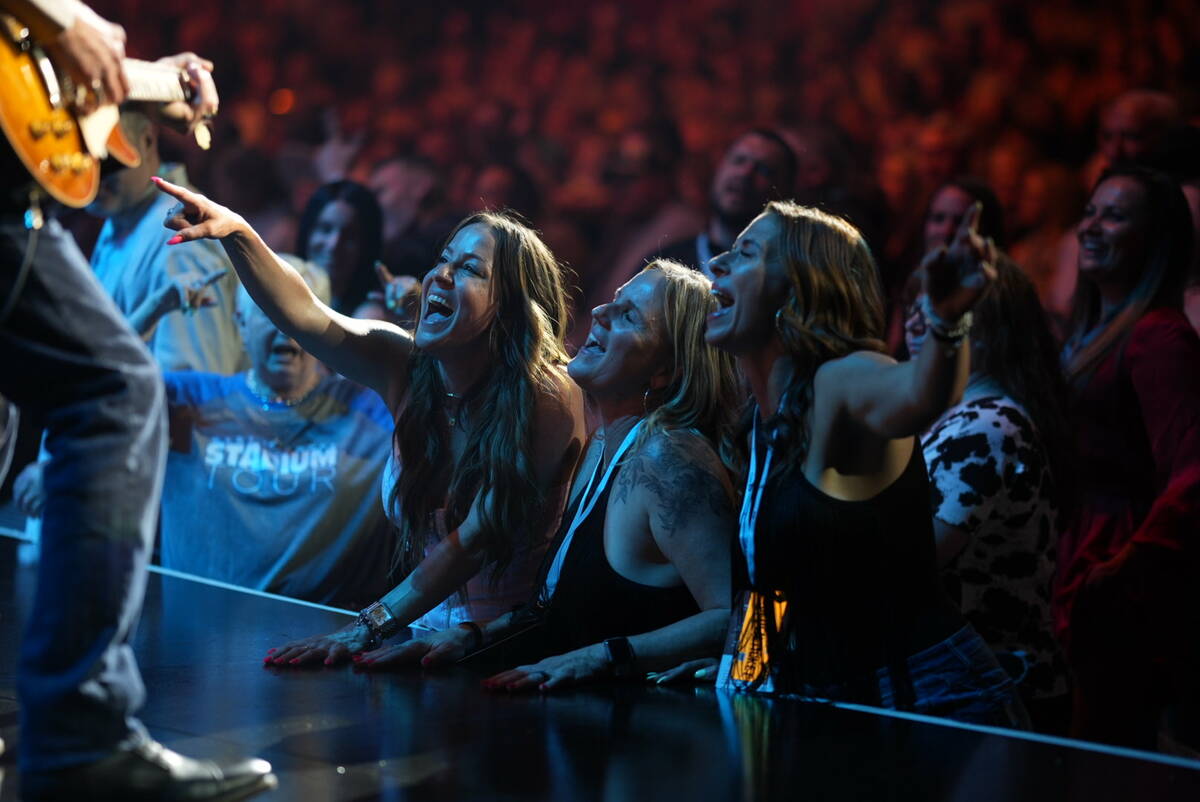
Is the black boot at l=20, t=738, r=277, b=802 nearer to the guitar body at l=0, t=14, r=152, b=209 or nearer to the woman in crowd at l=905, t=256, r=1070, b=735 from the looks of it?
the guitar body at l=0, t=14, r=152, b=209

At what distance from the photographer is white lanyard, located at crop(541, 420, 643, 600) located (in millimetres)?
2682

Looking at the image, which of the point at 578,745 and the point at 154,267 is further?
the point at 154,267

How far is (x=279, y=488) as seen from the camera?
15.7ft

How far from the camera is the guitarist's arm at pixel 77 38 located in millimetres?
1490

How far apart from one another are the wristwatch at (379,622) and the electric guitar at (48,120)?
1.32 metres

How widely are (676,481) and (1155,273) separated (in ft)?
6.09

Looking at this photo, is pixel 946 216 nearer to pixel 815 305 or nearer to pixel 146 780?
pixel 815 305

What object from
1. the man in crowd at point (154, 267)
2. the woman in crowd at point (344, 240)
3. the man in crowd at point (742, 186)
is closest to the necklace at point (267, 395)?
the man in crowd at point (154, 267)

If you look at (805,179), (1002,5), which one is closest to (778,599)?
(805,179)

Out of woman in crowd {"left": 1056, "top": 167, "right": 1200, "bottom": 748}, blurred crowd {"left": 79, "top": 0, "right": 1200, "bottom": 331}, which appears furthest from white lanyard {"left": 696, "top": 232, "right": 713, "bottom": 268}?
woman in crowd {"left": 1056, "top": 167, "right": 1200, "bottom": 748}

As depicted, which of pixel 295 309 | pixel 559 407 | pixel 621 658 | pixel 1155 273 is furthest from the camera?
pixel 1155 273

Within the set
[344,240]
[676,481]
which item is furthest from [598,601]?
[344,240]

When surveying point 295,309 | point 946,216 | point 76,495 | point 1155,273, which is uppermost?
point 946,216

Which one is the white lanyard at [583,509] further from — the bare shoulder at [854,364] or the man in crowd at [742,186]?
the man in crowd at [742,186]
